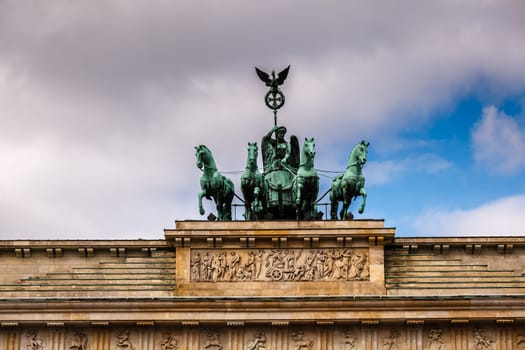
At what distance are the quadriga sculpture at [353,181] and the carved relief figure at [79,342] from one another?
8.78m

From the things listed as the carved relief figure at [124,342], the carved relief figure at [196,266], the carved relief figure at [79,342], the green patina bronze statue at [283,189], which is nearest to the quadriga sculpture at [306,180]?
the green patina bronze statue at [283,189]

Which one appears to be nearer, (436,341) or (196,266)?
(436,341)

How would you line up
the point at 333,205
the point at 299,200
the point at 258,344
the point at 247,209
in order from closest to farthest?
the point at 258,344 < the point at 299,200 < the point at 333,205 < the point at 247,209

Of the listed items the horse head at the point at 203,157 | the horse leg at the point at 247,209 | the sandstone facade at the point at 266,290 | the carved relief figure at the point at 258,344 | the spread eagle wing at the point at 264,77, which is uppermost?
the spread eagle wing at the point at 264,77

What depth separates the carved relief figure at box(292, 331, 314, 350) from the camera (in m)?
44.2

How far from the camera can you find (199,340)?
44.2 meters

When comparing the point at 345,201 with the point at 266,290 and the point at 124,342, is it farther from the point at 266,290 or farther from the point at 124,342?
the point at 124,342

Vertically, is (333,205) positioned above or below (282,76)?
below

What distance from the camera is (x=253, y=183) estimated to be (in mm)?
46438

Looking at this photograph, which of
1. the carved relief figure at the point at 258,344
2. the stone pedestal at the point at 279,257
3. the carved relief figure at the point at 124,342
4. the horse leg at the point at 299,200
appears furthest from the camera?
the horse leg at the point at 299,200

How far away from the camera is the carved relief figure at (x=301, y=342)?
4419cm

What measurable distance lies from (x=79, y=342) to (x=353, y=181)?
9.55 m

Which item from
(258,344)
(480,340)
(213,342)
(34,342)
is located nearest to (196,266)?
(213,342)

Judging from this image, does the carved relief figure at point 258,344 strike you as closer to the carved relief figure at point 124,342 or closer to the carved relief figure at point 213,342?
the carved relief figure at point 213,342
